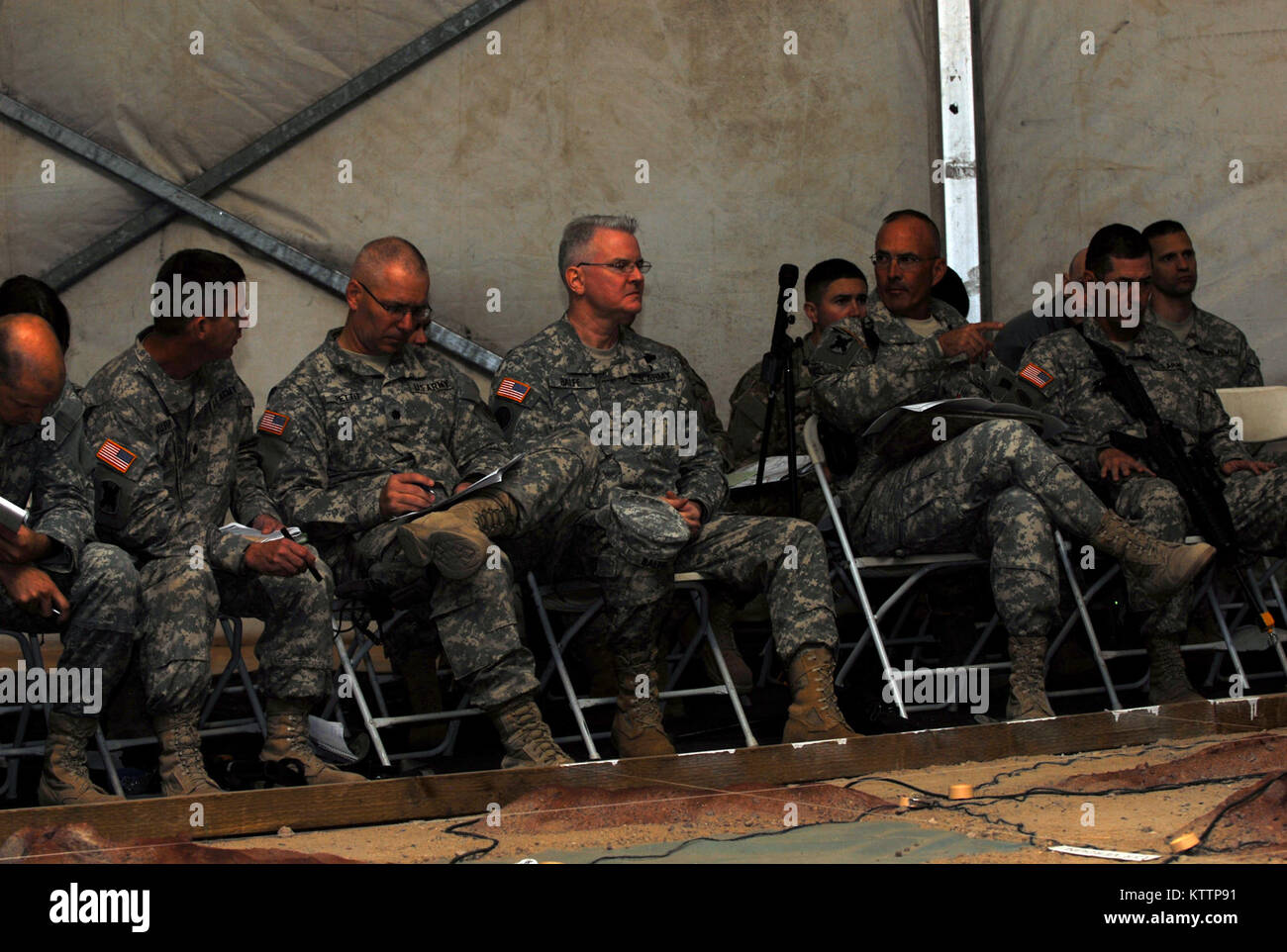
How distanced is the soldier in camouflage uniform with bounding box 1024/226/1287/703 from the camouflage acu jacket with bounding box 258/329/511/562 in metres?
2.04

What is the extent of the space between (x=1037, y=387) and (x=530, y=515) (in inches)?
84.5

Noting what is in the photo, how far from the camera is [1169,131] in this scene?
256 inches

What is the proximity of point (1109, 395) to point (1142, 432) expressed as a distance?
175mm

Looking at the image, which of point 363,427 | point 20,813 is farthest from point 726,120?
point 20,813

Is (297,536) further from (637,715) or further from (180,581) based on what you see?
(637,715)

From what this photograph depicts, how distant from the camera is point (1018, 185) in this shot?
6.63 meters

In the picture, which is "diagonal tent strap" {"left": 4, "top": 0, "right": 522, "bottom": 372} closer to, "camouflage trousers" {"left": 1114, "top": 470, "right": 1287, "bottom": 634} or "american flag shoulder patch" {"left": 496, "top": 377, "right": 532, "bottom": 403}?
"american flag shoulder patch" {"left": 496, "top": 377, "right": 532, "bottom": 403}

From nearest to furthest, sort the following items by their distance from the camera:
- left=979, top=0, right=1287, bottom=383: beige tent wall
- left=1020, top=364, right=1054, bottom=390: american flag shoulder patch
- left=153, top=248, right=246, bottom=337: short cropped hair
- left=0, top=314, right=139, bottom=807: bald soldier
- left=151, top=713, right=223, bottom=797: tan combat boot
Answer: left=0, top=314, right=139, bottom=807: bald soldier
left=151, top=713, right=223, bottom=797: tan combat boot
left=153, top=248, right=246, bottom=337: short cropped hair
left=1020, top=364, right=1054, bottom=390: american flag shoulder patch
left=979, top=0, right=1287, bottom=383: beige tent wall

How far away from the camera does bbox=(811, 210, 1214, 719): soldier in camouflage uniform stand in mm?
4504

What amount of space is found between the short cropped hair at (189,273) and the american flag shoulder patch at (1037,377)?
2674 mm

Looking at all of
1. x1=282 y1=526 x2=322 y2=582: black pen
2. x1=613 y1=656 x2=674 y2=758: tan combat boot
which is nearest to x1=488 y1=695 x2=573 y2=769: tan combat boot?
x1=613 y1=656 x2=674 y2=758: tan combat boot

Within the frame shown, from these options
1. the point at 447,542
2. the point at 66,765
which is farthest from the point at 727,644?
the point at 66,765

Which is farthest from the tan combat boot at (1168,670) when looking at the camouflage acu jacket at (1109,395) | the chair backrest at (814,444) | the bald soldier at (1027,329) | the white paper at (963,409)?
the bald soldier at (1027,329)
